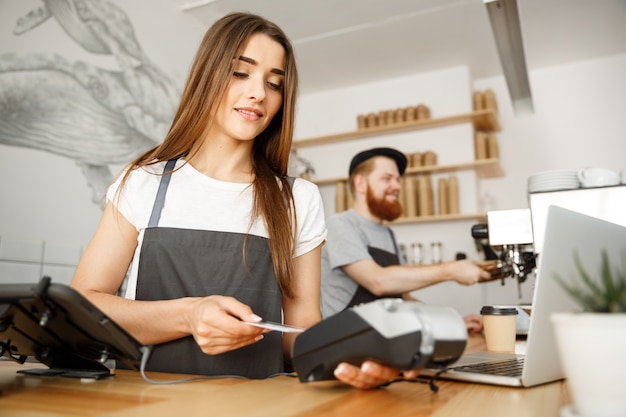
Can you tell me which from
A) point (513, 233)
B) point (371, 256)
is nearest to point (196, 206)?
point (513, 233)

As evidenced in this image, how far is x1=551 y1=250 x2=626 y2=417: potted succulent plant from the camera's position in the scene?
0.44m

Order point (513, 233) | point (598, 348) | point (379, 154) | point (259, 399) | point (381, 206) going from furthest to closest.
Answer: point (379, 154) < point (381, 206) < point (513, 233) < point (259, 399) < point (598, 348)

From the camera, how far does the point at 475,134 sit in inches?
172

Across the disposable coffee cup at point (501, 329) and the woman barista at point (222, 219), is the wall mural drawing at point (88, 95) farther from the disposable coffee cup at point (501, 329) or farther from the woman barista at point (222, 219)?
the disposable coffee cup at point (501, 329)

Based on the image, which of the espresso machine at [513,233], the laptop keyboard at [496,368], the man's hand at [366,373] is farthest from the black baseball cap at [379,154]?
the man's hand at [366,373]

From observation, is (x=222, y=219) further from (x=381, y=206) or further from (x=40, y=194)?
(x=381, y=206)

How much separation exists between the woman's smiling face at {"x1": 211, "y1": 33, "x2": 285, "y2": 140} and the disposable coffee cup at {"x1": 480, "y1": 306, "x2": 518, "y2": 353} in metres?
0.84

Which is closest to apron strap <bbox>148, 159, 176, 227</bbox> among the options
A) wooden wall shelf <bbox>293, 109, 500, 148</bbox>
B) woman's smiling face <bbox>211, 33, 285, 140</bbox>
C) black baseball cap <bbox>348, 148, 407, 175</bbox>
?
woman's smiling face <bbox>211, 33, 285, 140</bbox>

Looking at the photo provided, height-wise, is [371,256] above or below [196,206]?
below

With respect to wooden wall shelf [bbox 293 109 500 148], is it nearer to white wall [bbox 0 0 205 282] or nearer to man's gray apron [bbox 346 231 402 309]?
man's gray apron [bbox 346 231 402 309]

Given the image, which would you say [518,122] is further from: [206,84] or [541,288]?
[541,288]

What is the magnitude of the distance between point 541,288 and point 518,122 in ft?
13.6

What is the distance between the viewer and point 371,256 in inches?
110

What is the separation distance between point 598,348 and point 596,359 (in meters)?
0.01
